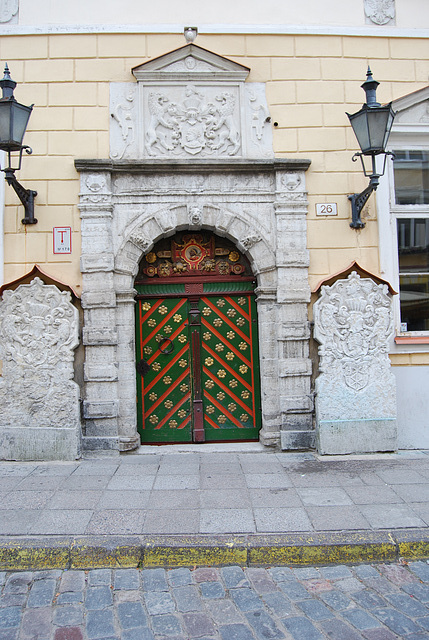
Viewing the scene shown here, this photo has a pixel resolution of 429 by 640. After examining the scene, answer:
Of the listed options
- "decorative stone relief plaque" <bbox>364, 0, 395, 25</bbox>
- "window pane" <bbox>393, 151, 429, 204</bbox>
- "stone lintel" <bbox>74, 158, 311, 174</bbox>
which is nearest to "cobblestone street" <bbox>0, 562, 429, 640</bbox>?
"stone lintel" <bbox>74, 158, 311, 174</bbox>

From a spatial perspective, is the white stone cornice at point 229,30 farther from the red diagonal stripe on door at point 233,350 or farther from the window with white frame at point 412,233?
the red diagonal stripe on door at point 233,350

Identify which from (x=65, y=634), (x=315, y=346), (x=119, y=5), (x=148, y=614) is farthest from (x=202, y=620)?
(x=119, y=5)

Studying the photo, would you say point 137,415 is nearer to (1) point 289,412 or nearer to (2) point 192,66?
(1) point 289,412

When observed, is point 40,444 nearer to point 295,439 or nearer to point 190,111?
point 295,439

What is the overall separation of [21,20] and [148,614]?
6486 millimetres

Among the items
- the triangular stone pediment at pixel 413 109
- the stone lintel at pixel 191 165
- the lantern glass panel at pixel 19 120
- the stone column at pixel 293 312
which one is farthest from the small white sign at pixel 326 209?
the lantern glass panel at pixel 19 120

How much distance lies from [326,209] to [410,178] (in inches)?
50.1

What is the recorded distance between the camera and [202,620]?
9.04 ft

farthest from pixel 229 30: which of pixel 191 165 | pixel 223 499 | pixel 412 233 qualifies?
pixel 223 499

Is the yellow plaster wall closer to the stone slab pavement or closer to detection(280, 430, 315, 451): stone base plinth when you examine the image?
detection(280, 430, 315, 451): stone base plinth

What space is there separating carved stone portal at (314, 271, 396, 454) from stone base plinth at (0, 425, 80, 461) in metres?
2.77

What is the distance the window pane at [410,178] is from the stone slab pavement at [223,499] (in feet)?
10.3

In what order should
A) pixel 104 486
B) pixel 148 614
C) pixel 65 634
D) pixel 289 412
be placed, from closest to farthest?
pixel 65 634 < pixel 148 614 < pixel 104 486 < pixel 289 412

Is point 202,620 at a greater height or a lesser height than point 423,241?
lesser
